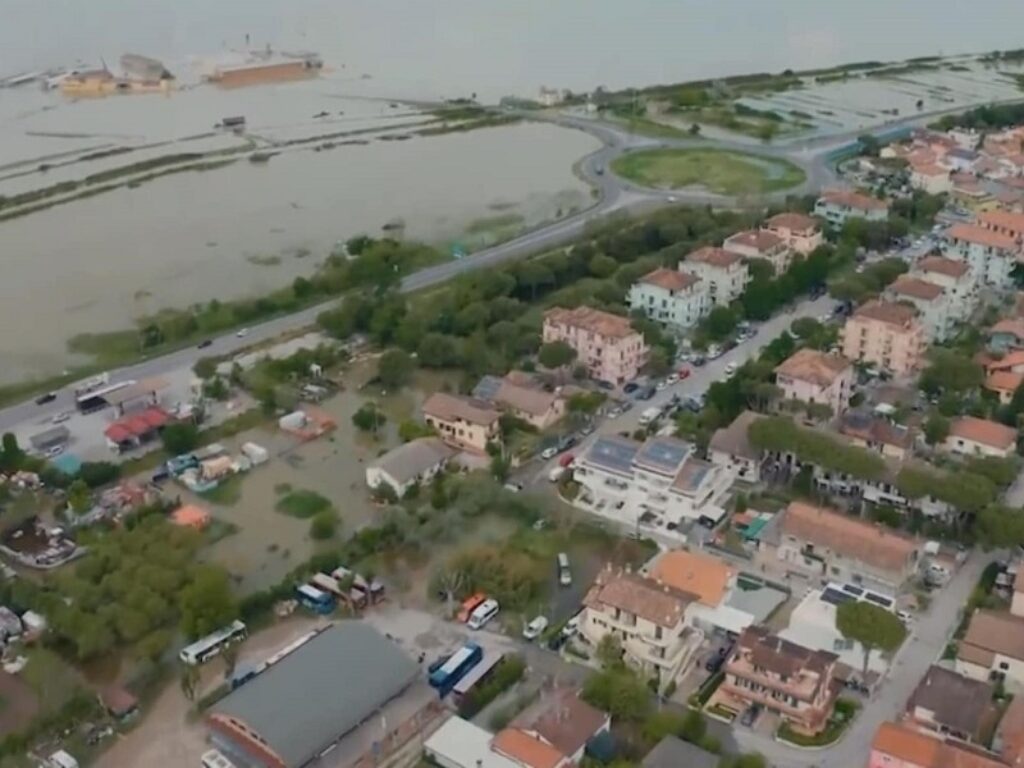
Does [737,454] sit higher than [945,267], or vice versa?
[945,267]

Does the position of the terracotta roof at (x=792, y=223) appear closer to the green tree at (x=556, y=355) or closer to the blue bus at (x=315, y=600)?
the green tree at (x=556, y=355)

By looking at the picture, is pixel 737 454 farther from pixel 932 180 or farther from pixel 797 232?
pixel 932 180

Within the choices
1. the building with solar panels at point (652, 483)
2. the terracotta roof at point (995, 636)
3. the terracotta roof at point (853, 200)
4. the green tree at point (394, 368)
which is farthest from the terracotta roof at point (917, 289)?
the terracotta roof at point (995, 636)

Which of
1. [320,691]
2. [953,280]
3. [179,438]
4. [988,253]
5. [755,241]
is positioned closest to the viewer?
[320,691]

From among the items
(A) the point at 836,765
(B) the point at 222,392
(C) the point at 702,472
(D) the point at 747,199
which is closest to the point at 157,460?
(B) the point at 222,392

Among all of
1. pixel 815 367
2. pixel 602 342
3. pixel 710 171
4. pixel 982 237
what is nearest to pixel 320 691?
pixel 602 342

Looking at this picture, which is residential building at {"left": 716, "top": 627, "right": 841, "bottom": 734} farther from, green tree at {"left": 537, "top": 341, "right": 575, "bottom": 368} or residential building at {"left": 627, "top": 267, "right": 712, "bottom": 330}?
residential building at {"left": 627, "top": 267, "right": 712, "bottom": 330}

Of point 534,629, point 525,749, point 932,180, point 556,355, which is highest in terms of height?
point 932,180
